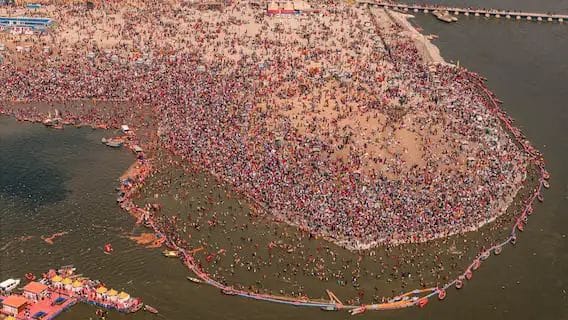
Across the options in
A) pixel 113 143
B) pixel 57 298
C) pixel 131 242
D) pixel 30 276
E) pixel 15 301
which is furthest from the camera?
pixel 113 143

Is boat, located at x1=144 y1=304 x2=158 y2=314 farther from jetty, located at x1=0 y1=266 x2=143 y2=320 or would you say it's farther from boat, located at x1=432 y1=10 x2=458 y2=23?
boat, located at x1=432 y1=10 x2=458 y2=23

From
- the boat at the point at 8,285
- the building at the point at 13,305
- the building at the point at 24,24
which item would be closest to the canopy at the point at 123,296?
the building at the point at 13,305

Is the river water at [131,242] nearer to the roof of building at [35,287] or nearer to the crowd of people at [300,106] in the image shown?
the roof of building at [35,287]

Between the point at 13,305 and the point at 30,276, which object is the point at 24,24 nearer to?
the point at 30,276

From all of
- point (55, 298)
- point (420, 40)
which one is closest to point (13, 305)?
point (55, 298)

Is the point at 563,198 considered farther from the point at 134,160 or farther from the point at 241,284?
the point at 134,160

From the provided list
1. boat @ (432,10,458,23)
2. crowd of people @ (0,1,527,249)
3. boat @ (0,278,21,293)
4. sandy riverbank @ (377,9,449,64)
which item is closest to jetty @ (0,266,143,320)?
boat @ (0,278,21,293)
